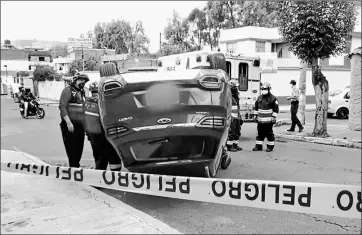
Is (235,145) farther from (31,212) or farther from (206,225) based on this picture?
(31,212)

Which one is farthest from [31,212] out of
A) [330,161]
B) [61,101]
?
[330,161]

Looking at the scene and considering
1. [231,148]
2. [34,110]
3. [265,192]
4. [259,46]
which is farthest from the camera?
[259,46]

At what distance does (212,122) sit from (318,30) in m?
5.82

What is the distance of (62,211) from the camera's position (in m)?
3.99

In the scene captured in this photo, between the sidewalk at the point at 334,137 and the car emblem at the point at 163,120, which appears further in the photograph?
the sidewalk at the point at 334,137

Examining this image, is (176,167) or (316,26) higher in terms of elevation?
(316,26)

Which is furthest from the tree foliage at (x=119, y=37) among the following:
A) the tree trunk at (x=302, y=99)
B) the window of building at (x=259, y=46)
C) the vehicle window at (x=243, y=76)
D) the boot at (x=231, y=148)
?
the window of building at (x=259, y=46)

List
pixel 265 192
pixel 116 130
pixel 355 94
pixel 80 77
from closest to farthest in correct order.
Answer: pixel 265 192, pixel 116 130, pixel 80 77, pixel 355 94

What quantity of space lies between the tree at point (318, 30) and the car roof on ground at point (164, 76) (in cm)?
544

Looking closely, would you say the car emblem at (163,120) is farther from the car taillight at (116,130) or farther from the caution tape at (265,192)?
the caution tape at (265,192)

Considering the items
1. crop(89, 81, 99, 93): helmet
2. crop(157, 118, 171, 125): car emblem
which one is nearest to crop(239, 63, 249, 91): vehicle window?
crop(89, 81, 99, 93): helmet

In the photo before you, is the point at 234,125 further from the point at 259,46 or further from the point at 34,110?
the point at 259,46

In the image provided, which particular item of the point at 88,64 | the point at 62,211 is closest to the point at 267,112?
the point at 88,64

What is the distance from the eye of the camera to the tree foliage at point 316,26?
829cm
